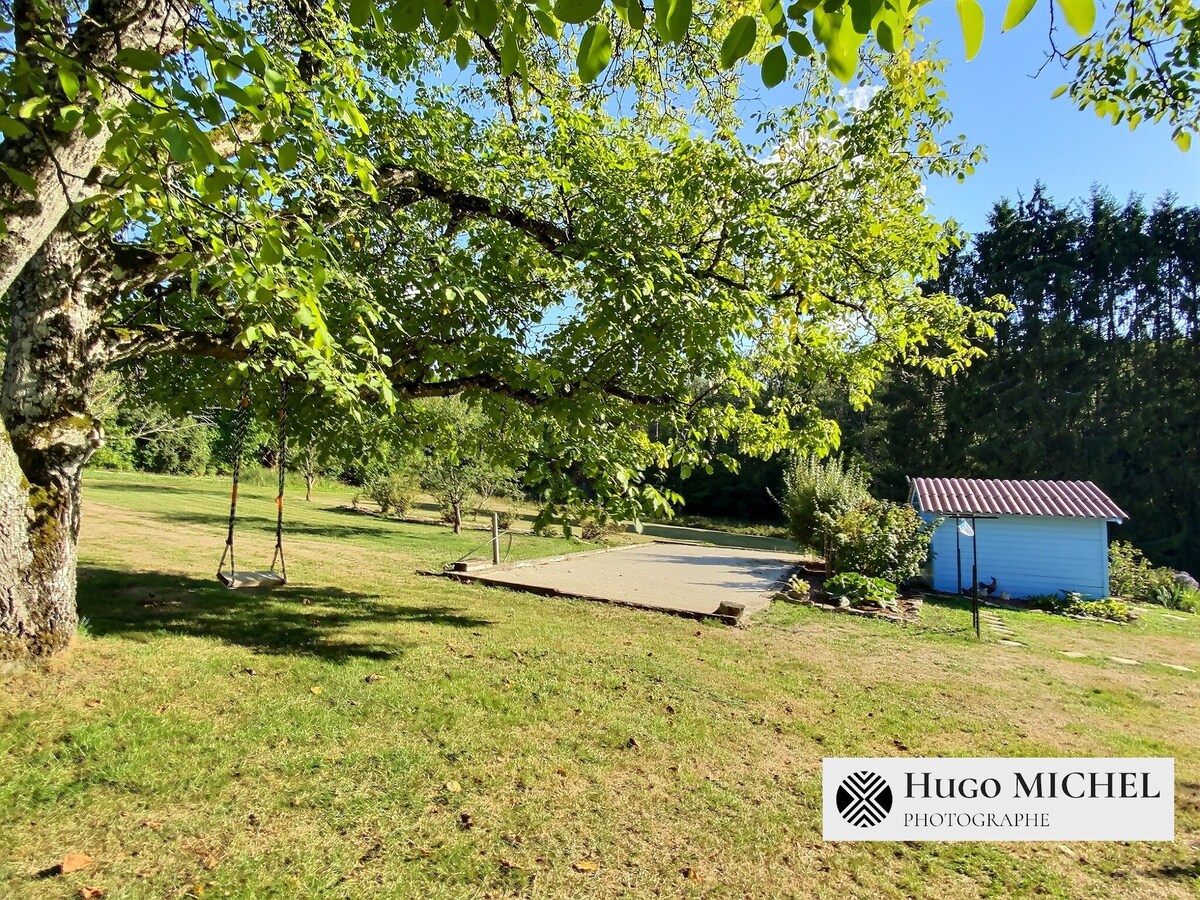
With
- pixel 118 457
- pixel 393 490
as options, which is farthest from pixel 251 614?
pixel 118 457

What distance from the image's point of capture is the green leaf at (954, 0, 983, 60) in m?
1.59

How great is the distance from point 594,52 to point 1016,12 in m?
1.20

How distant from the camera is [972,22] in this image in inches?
63.2

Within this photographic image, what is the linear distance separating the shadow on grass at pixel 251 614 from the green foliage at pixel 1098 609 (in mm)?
11320

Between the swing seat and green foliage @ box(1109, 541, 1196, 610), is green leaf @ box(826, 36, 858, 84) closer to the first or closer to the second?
the swing seat

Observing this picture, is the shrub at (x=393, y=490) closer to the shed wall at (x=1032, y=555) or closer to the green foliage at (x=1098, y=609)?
the shed wall at (x=1032, y=555)

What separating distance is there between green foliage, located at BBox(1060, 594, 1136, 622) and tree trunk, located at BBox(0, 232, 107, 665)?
14.8 m

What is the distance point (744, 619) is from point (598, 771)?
548 cm

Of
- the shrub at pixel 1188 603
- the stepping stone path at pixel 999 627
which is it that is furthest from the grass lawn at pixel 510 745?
the shrub at pixel 1188 603

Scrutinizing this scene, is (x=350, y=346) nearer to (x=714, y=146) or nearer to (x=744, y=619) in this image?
(x=714, y=146)

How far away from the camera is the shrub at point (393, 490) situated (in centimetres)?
2275

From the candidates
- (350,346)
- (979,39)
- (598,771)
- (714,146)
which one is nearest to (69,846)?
(598,771)

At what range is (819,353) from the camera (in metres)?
7.54

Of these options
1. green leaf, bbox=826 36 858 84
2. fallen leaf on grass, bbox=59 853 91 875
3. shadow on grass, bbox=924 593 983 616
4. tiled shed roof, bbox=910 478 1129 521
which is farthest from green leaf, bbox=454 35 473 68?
tiled shed roof, bbox=910 478 1129 521
